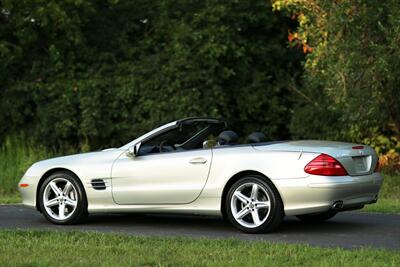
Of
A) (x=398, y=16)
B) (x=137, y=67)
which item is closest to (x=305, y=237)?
(x=398, y=16)

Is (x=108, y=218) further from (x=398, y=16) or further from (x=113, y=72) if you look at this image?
(x=113, y=72)

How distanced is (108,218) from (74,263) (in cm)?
401

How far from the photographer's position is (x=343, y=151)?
30.6 feet

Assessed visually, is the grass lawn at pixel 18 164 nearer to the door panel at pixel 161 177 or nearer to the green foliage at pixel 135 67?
the green foliage at pixel 135 67

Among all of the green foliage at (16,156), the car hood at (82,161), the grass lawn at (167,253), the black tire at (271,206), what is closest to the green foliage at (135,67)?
the green foliage at (16,156)

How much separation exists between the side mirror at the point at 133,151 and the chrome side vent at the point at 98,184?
0.47m

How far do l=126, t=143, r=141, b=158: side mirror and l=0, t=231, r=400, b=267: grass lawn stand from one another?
5.11ft

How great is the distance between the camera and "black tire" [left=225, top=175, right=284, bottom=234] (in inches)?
360

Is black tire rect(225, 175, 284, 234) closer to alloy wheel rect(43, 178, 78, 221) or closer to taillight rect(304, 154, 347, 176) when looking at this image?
taillight rect(304, 154, 347, 176)

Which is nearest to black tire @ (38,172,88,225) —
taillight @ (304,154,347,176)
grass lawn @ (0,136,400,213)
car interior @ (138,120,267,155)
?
car interior @ (138,120,267,155)

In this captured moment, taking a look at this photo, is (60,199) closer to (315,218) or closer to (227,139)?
(227,139)

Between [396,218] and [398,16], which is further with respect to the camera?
[398,16]

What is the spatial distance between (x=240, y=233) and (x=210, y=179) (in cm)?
70

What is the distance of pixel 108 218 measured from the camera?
11.2 meters
